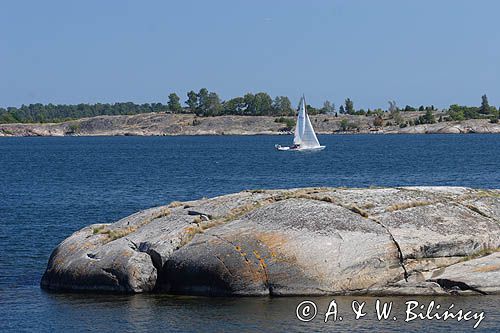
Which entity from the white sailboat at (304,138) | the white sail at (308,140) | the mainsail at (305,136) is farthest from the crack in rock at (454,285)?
the white sail at (308,140)

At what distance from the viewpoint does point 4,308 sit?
25750 mm

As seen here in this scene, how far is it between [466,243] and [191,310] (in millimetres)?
7843

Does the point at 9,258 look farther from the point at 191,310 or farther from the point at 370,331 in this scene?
the point at 370,331

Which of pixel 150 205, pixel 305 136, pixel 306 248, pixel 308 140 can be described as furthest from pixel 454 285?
pixel 305 136

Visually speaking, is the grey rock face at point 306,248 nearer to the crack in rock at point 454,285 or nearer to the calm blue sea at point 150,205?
the crack in rock at point 454,285

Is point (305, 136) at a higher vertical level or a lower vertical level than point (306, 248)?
lower

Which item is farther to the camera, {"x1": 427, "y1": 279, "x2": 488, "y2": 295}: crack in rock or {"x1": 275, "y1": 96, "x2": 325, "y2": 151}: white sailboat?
{"x1": 275, "y1": 96, "x2": 325, "y2": 151}: white sailboat

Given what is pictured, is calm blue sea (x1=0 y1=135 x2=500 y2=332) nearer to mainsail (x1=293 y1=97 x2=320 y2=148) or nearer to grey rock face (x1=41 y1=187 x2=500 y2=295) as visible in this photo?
grey rock face (x1=41 y1=187 x2=500 y2=295)

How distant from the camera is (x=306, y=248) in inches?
1016

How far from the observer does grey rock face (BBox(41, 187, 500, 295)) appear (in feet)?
84.3

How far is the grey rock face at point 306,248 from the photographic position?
1011 inches

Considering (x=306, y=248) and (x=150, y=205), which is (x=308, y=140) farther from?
(x=306, y=248)

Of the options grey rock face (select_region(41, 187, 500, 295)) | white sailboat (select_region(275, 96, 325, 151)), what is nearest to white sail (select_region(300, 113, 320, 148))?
white sailboat (select_region(275, 96, 325, 151))

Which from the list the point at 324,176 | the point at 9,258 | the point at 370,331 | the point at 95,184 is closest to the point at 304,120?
the point at 324,176
